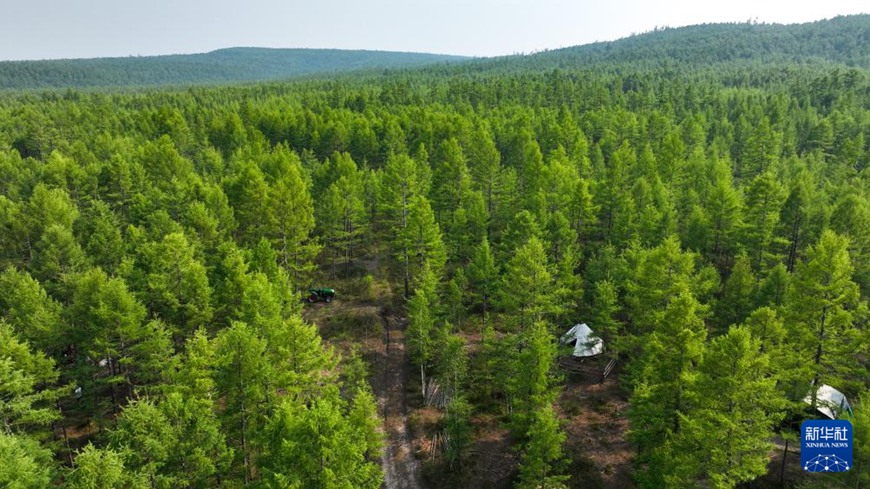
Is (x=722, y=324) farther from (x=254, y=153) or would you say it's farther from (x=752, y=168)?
(x=254, y=153)

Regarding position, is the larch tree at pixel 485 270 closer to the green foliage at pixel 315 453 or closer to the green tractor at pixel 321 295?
the green tractor at pixel 321 295

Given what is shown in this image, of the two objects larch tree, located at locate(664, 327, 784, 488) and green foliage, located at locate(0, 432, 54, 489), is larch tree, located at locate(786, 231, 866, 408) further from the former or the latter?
green foliage, located at locate(0, 432, 54, 489)

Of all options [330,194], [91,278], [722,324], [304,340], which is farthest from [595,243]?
[91,278]

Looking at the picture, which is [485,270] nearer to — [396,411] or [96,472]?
[396,411]

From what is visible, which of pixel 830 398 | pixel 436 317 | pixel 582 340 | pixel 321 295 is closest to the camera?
pixel 830 398

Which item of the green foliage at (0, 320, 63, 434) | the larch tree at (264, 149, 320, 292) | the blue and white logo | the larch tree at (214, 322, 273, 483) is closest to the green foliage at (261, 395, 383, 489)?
the larch tree at (214, 322, 273, 483)

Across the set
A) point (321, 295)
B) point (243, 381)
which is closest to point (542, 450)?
point (243, 381)
